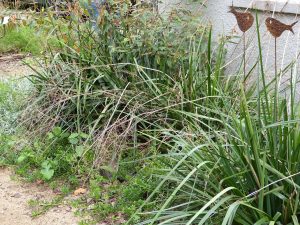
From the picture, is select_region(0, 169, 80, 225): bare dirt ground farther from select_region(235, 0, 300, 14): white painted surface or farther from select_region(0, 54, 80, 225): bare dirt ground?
select_region(235, 0, 300, 14): white painted surface

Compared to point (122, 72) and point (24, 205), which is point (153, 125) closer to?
point (122, 72)

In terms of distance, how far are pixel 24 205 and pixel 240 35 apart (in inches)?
119

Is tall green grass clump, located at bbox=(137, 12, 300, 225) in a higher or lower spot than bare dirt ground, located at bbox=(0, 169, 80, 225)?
higher

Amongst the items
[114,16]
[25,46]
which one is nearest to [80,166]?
[114,16]

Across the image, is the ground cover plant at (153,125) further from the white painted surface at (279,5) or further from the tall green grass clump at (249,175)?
the white painted surface at (279,5)

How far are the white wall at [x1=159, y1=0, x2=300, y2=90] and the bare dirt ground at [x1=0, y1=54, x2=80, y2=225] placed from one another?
7.29ft

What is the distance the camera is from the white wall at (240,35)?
5546mm

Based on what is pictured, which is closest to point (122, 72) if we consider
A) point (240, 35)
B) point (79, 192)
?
point (79, 192)

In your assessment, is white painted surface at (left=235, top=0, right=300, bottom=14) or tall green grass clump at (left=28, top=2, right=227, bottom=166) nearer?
tall green grass clump at (left=28, top=2, right=227, bottom=166)

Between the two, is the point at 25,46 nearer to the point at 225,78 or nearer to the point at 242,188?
the point at 225,78

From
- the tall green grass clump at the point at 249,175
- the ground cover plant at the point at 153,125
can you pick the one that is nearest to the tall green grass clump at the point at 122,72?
the ground cover plant at the point at 153,125

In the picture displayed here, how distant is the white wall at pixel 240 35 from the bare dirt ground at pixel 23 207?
2233 mm

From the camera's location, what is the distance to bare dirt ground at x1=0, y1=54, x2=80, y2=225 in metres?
4.10

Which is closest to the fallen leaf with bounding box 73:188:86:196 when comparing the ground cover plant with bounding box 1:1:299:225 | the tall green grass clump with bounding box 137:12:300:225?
the ground cover plant with bounding box 1:1:299:225
